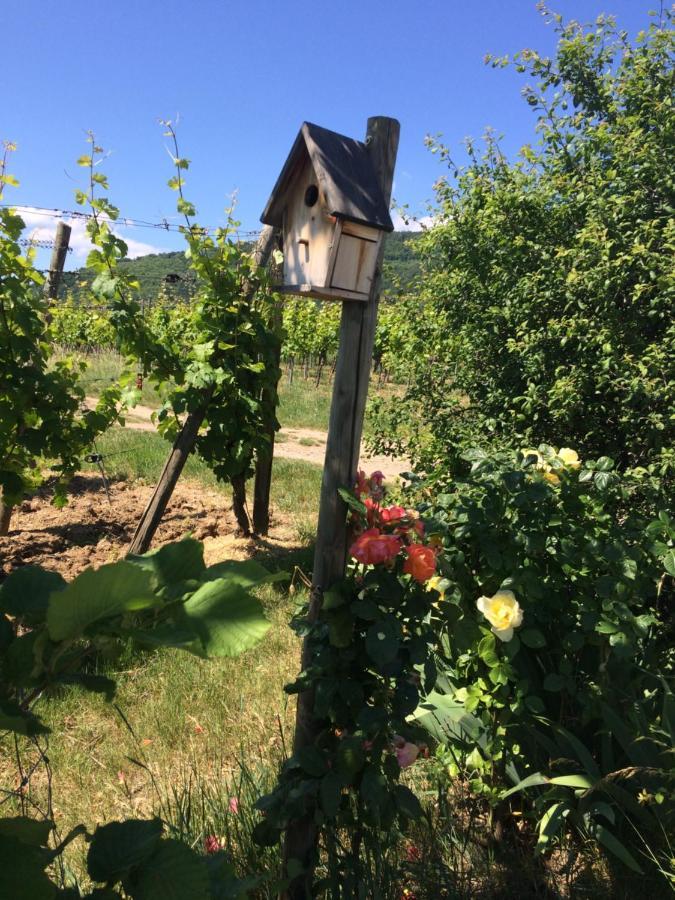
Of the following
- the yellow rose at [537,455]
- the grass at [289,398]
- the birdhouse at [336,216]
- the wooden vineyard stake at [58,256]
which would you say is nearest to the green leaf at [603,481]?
the yellow rose at [537,455]

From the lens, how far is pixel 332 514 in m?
1.79

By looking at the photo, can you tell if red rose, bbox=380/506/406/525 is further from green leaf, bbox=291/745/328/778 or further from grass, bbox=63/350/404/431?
grass, bbox=63/350/404/431

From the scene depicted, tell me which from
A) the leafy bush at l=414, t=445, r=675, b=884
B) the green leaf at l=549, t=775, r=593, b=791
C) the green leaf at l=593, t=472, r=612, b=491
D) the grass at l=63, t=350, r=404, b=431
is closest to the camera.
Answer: the green leaf at l=549, t=775, r=593, b=791

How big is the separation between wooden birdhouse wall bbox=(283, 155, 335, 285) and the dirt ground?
2.93 m

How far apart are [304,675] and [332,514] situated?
42 centimetres

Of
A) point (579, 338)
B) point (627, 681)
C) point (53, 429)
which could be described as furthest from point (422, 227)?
point (627, 681)

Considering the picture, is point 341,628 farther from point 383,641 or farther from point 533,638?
point 533,638

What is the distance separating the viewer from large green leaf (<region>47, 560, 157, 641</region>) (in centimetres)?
45

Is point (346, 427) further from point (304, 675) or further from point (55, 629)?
point (55, 629)

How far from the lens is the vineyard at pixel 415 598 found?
65cm

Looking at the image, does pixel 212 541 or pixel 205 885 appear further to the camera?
pixel 212 541

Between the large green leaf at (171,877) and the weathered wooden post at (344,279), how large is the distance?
110 cm

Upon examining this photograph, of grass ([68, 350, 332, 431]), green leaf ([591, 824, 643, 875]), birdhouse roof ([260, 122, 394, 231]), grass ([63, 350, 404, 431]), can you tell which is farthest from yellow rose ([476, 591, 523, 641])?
grass ([68, 350, 332, 431])

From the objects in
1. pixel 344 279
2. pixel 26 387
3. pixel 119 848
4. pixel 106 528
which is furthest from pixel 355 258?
pixel 106 528
